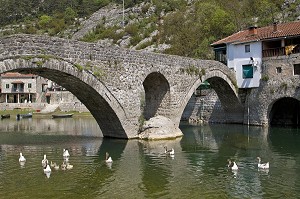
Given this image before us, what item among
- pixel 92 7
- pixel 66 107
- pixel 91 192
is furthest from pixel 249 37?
pixel 92 7

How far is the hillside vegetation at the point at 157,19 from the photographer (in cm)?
5200

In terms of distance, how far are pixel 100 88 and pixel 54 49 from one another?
11.5ft

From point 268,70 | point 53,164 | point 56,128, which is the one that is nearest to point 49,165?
point 53,164

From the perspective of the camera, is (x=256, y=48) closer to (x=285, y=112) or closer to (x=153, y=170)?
(x=285, y=112)

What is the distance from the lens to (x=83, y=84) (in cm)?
2031

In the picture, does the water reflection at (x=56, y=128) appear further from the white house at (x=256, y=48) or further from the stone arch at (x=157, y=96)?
the white house at (x=256, y=48)

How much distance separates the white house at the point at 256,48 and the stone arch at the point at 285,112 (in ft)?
9.18

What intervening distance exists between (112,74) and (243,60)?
628 inches

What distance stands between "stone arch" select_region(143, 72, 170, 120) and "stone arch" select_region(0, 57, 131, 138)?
3747 mm

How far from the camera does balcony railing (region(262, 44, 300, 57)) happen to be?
101ft

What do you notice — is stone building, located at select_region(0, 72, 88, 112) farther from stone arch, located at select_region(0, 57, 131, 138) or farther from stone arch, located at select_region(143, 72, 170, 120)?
stone arch, located at select_region(0, 57, 131, 138)

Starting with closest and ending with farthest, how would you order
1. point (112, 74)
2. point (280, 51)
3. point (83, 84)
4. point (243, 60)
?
1. point (83, 84)
2. point (112, 74)
3. point (280, 51)
4. point (243, 60)

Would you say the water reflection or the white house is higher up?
the white house

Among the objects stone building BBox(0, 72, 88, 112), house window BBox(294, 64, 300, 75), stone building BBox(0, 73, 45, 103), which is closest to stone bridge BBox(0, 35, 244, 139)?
house window BBox(294, 64, 300, 75)
